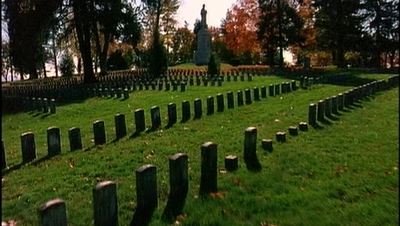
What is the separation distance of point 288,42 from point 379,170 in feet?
148

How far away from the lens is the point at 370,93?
21.2 metres

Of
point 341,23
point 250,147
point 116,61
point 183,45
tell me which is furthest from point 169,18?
point 250,147

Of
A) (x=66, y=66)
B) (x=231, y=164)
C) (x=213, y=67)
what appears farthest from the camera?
(x=66, y=66)

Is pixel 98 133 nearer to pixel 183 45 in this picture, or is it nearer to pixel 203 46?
pixel 203 46

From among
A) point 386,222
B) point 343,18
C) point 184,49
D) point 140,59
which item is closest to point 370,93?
point 386,222

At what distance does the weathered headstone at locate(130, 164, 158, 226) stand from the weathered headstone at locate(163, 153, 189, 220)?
0.82 ft

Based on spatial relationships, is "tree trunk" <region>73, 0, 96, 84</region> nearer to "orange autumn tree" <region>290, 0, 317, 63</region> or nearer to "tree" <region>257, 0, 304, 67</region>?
"tree" <region>257, 0, 304, 67</region>

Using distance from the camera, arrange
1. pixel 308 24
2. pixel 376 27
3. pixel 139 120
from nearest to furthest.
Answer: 1. pixel 139 120
2. pixel 376 27
3. pixel 308 24

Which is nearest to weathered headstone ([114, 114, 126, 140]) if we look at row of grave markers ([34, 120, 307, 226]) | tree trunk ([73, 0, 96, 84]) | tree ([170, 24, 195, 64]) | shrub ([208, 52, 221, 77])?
row of grave markers ([34, 120, 307, 226])

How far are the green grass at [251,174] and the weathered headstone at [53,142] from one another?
203 mm

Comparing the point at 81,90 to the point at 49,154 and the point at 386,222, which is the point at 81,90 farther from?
the point at 386,222

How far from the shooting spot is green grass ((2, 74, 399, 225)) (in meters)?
6.15

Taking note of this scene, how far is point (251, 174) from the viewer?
7.96 m

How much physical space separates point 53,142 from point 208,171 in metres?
4.92
